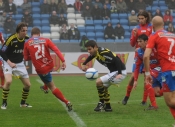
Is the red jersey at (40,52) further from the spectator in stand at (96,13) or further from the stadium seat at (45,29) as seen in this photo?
the spectator in stand at (96,13)

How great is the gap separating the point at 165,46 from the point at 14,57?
5.30 meters

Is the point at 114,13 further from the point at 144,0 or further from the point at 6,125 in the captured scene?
the point at 6,125

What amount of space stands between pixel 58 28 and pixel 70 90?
1339 cm

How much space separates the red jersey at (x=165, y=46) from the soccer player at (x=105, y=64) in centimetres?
290

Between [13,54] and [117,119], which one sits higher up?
[13,54]

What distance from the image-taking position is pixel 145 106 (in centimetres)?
1276

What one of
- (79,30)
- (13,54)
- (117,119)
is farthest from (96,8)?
(117,119)

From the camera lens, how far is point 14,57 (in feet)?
41.8

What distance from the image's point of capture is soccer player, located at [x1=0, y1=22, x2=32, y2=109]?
40.4 feet

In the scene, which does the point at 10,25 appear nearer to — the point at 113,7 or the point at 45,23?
the point at 45,23

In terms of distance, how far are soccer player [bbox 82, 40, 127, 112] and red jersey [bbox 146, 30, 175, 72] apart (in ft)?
9.52

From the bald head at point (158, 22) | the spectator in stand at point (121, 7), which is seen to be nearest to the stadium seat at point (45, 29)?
the spectator in stand at point (121, 7)

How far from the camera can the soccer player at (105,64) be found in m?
11.4

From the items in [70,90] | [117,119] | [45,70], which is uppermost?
[45,70]
